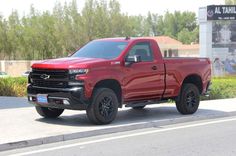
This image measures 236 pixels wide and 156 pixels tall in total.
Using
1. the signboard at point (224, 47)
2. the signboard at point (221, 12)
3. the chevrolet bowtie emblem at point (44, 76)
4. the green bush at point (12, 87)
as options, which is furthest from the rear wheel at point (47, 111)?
the signboard at point (221, 12)

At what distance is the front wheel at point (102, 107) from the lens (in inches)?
449

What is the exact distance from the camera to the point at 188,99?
13867 millimetres

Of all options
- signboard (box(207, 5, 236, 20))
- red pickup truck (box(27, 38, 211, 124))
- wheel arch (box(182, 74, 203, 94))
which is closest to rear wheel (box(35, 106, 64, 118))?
red pickup truck (box(27, 38, 211, 124))

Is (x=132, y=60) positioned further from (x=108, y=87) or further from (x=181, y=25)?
(x=181, y=25)

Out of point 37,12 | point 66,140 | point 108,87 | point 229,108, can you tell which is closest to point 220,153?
point 66,140

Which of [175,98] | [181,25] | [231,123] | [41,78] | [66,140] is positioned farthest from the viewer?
[181,25]

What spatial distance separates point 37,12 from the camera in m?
59.1

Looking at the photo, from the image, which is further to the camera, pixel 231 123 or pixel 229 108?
pixel 229 108

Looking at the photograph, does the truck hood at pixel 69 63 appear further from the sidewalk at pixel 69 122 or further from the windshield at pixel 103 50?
the sidewalk at pixel 69 122

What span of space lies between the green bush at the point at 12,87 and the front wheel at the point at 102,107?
9.01 m

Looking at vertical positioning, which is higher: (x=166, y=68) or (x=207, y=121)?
(x=166, y=68)

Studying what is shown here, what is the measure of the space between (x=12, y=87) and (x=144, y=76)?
9031mm

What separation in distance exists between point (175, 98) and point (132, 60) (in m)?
2.21

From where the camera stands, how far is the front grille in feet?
37.1
